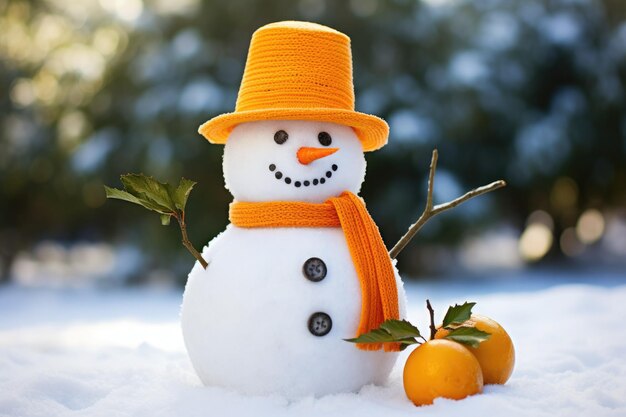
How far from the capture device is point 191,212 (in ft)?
25.8

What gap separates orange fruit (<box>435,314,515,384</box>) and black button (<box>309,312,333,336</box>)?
1.54 ft

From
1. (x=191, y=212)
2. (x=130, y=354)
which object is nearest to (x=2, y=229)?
(x=191, y=212)

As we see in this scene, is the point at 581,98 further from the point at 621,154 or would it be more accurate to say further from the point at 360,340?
the point at 360,340

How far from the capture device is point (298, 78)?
108 inches

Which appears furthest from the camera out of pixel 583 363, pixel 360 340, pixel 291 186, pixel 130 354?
pixel 130 354

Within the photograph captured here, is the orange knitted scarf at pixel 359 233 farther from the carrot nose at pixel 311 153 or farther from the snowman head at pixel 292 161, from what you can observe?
the carrot nose at pixel 311 153

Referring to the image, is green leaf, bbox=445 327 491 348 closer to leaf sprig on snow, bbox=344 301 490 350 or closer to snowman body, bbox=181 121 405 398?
leaf sprig on snow, bbox=344 301 490 350

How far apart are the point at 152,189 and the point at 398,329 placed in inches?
40.9

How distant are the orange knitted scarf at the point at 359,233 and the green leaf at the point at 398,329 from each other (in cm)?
9

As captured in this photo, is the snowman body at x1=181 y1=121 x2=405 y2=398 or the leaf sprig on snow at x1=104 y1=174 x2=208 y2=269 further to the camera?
the leaf sprig on snow at x1=104 y1=174 x2=208 y2=269

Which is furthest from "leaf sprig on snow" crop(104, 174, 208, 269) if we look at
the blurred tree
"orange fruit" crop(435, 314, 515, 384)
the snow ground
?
the blurred tree

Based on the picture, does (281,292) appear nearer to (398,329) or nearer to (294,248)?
(294,248)

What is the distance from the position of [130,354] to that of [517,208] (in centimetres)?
708

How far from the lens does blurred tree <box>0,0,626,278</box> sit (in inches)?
310
